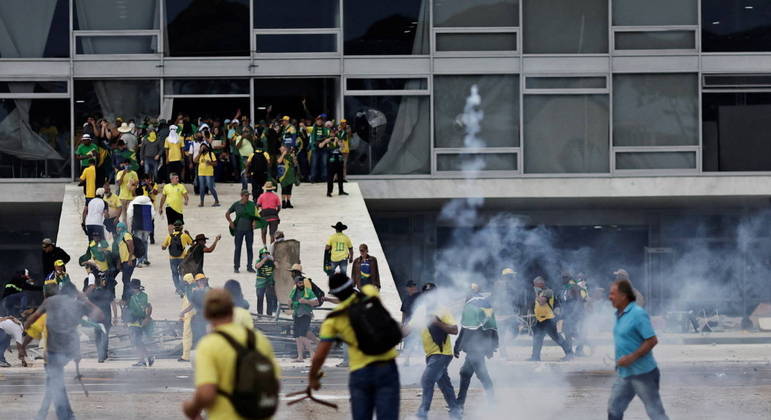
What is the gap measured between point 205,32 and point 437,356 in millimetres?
19945

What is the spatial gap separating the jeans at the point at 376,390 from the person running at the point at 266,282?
12.9m

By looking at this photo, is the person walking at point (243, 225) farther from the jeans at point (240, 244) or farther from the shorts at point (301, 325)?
the shorts at point (301, 325)

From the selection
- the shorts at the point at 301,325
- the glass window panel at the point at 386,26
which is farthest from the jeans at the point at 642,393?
the glass window panel at the point at 386,26

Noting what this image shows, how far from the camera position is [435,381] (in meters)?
13.6

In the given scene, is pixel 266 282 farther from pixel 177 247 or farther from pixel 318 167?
pixel 318 167

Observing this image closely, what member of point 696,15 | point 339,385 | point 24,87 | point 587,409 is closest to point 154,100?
point 24,87

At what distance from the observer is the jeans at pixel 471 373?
47.3ft

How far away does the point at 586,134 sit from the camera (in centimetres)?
3238

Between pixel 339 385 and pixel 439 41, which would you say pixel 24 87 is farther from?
pixel 339 385

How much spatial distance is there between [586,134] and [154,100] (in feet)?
33.7

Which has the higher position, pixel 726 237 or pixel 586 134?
pixel 586 134

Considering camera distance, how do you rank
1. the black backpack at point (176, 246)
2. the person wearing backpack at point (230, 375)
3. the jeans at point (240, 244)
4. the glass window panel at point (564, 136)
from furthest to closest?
1. the glass window panel at point (564, 136)
2. the jeans at point (240, 244)
3. the black backpack at point (176, 246)
4. the person wearing backpack at point (230, 375)

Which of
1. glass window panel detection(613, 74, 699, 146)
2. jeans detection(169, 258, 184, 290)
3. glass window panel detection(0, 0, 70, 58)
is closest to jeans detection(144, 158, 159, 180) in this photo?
glass window panel detection(0, 0, 70, 58)

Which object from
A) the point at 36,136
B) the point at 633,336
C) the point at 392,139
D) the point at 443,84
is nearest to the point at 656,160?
the point at 443,84
